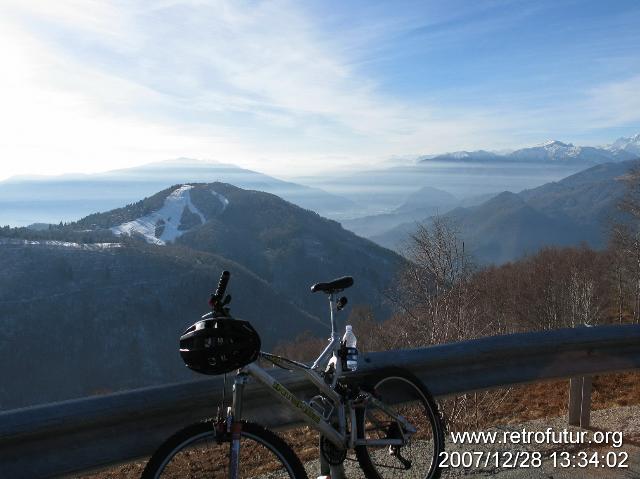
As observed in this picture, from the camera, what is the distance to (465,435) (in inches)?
173

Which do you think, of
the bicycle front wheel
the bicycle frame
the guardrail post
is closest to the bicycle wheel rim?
the bicycle front wheel

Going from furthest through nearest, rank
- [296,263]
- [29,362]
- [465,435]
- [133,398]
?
[296,263]
[29,362]
[465,435]
[133,398]

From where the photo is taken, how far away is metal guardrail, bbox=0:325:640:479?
292 centimetres

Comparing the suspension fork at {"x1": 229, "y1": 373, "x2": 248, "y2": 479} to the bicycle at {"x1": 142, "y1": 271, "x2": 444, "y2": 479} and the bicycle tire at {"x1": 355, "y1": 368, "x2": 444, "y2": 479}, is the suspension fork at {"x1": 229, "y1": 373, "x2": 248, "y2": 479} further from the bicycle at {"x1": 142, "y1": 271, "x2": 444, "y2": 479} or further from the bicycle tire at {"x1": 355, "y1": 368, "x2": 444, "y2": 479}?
the bicycle tire at {"x1": 355, "y1": 368, "x2": 444, "y2": 479}

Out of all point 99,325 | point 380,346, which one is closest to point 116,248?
point 99,325

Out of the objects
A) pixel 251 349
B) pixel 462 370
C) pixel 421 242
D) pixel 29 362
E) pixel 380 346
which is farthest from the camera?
pixel 29 362

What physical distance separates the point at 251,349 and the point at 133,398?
30.3 inches

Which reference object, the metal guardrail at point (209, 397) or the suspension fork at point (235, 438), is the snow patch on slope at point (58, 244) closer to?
the metal guardrail at point (209, 397)

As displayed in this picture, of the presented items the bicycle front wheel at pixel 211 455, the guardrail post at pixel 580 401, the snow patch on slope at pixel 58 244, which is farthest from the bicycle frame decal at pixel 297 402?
the snow patch on slope at pixel 58 244

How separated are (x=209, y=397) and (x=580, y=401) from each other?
3032 millimetres

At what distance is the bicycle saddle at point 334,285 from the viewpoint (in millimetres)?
3518

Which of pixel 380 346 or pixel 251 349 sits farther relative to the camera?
pixel 380 346

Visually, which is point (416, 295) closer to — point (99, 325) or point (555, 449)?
point (555, 449)

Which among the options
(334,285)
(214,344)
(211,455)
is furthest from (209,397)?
(334,285)
